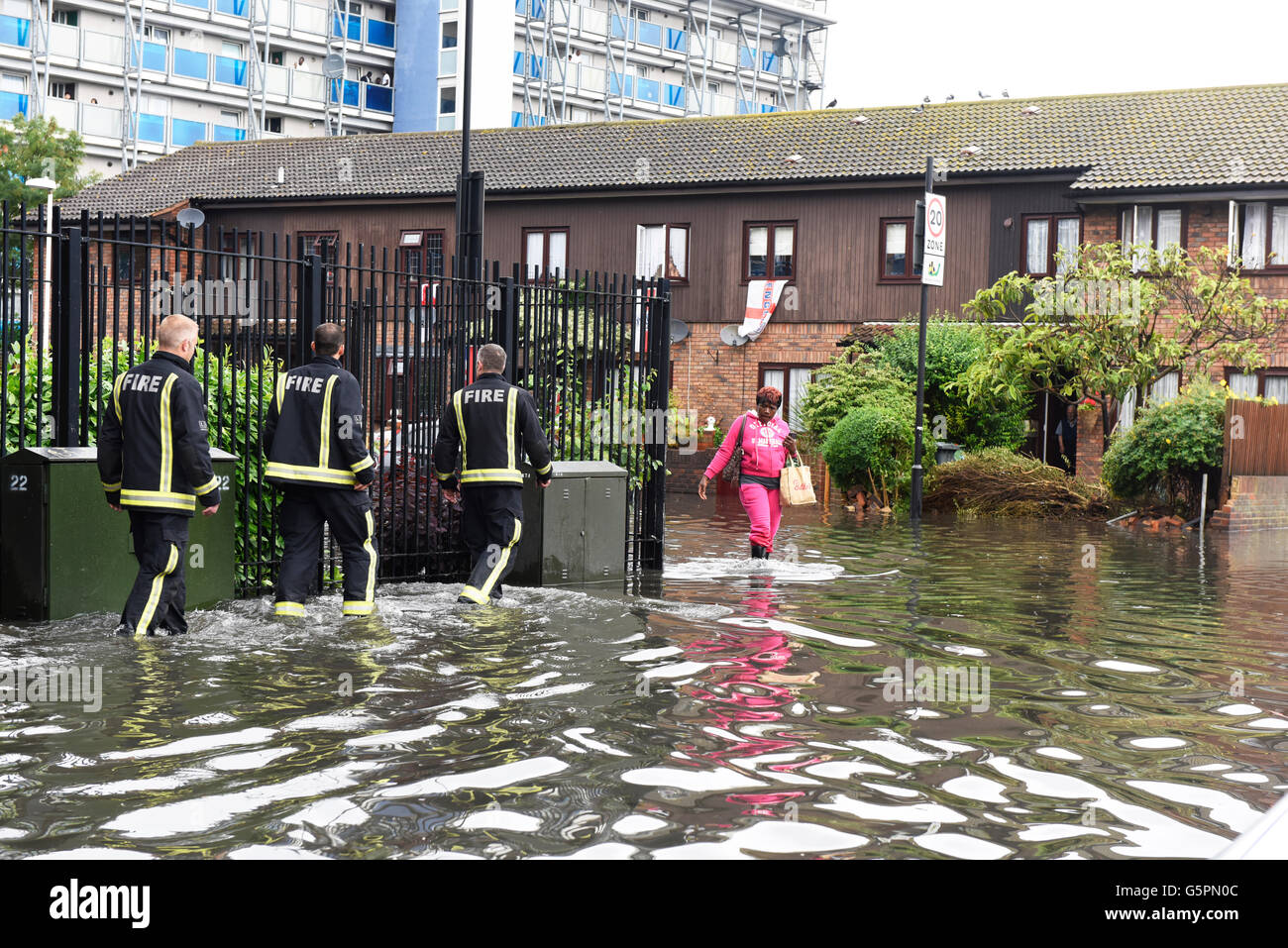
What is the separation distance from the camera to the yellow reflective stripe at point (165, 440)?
27.9ft

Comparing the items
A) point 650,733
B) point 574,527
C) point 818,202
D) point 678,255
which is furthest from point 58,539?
point 678,255

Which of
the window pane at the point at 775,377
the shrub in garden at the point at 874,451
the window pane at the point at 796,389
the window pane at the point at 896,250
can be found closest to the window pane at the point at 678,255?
the window pane at the point at 775,377

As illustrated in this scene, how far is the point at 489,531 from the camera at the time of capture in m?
10.6

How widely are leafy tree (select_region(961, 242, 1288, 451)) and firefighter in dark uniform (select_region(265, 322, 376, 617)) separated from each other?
18817 mm

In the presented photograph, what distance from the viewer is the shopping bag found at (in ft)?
47.9

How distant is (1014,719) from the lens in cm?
729

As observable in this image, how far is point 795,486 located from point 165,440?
753 cm

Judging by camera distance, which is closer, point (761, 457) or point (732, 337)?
point (761, 457)

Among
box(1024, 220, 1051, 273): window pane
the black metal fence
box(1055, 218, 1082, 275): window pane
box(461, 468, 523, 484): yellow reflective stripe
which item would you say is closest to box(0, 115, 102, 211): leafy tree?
box(1024, 220, 1051, 273): window pane

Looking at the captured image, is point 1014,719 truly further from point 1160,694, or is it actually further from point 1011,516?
point 1011,516

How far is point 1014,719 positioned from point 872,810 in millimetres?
2070

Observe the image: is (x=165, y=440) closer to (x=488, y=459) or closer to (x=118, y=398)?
(x=118, y=398)

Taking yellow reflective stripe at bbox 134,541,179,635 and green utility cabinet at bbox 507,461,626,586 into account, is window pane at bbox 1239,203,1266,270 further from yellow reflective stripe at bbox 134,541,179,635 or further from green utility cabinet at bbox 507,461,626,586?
yellow reflective stripe at bbox 134,541,179,635
